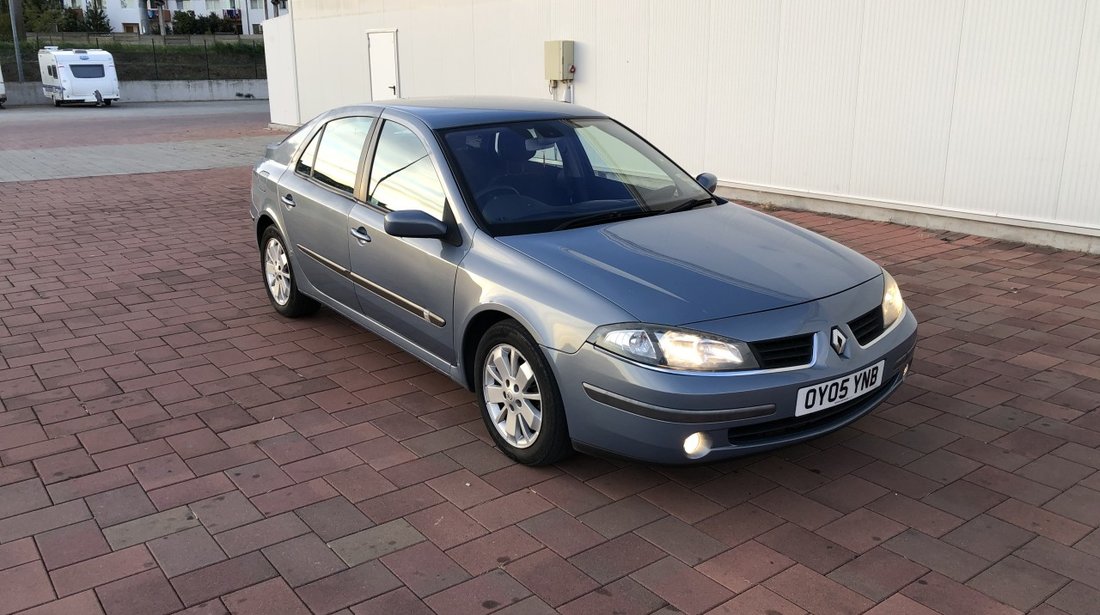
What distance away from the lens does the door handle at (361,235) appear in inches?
186

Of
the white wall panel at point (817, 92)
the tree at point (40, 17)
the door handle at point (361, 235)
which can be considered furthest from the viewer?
the tree at point (40, 17)

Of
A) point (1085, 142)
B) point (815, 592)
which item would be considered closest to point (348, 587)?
point (815, 592)

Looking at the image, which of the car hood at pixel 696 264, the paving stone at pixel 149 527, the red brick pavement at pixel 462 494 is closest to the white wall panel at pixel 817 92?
the red brick pavement at pixel 462 494

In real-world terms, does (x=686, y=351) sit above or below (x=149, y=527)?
above

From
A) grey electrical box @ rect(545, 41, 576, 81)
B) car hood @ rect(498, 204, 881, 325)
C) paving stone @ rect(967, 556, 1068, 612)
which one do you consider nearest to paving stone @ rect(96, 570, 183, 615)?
car hood @ rect(498, 204, 881, 325)

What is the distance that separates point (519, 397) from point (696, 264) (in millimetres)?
949

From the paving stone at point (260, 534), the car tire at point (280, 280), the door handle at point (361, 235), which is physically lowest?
the paving stone at point (260, 534)

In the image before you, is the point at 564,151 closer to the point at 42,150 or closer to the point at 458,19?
the point at 458,19

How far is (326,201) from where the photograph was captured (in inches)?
203

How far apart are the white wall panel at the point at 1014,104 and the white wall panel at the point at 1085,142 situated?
61mm

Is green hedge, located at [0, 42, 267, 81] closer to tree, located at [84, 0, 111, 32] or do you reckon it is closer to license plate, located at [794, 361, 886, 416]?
tree, located at [84, 0, 111, 32]

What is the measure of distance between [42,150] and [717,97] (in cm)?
1502

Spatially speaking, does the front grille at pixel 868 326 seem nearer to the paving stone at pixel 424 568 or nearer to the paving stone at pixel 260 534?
the paving stone at pixel 424 568

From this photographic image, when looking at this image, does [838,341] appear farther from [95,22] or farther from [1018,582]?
[95,22]
